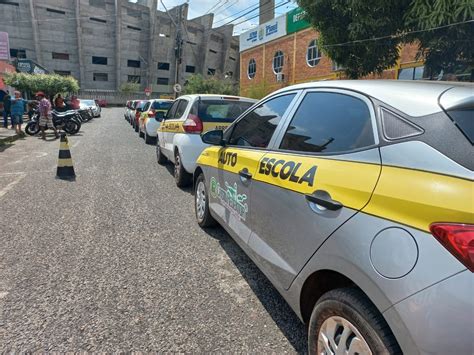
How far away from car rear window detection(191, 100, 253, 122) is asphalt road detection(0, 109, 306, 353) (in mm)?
1490

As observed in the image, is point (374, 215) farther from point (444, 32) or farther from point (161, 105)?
point (161, 105)

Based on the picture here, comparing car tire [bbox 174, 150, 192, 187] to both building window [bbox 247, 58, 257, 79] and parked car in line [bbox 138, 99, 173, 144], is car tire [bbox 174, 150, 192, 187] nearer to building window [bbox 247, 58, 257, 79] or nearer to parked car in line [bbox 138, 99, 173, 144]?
parked car in line [bbox 138, 99, 173, 144]

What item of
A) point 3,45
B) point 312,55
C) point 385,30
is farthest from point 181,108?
point 3,45

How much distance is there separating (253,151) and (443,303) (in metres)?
1.98

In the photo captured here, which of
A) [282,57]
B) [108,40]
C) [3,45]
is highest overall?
[108,40]

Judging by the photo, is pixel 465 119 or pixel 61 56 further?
pixel 61 56

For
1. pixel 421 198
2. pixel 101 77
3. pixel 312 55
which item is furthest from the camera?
pixel 101 77

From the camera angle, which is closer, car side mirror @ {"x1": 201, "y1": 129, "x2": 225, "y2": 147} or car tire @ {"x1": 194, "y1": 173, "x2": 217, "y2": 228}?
car side mirror @ {"x1": 201, "y1": 129, "x2": 225, "y2": 147}

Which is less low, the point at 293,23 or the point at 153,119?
the point at 293,23

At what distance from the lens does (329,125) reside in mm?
2184

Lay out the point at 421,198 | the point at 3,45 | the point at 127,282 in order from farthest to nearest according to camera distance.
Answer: the point at 3,45, the point at 127,282, the point at 421,198

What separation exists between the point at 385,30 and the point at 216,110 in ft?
11.7

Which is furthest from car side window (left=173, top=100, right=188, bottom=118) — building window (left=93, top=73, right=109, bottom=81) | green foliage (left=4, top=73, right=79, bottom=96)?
building window (left=93, top=73, right=109, bottom=81)

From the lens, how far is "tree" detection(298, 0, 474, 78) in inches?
208
